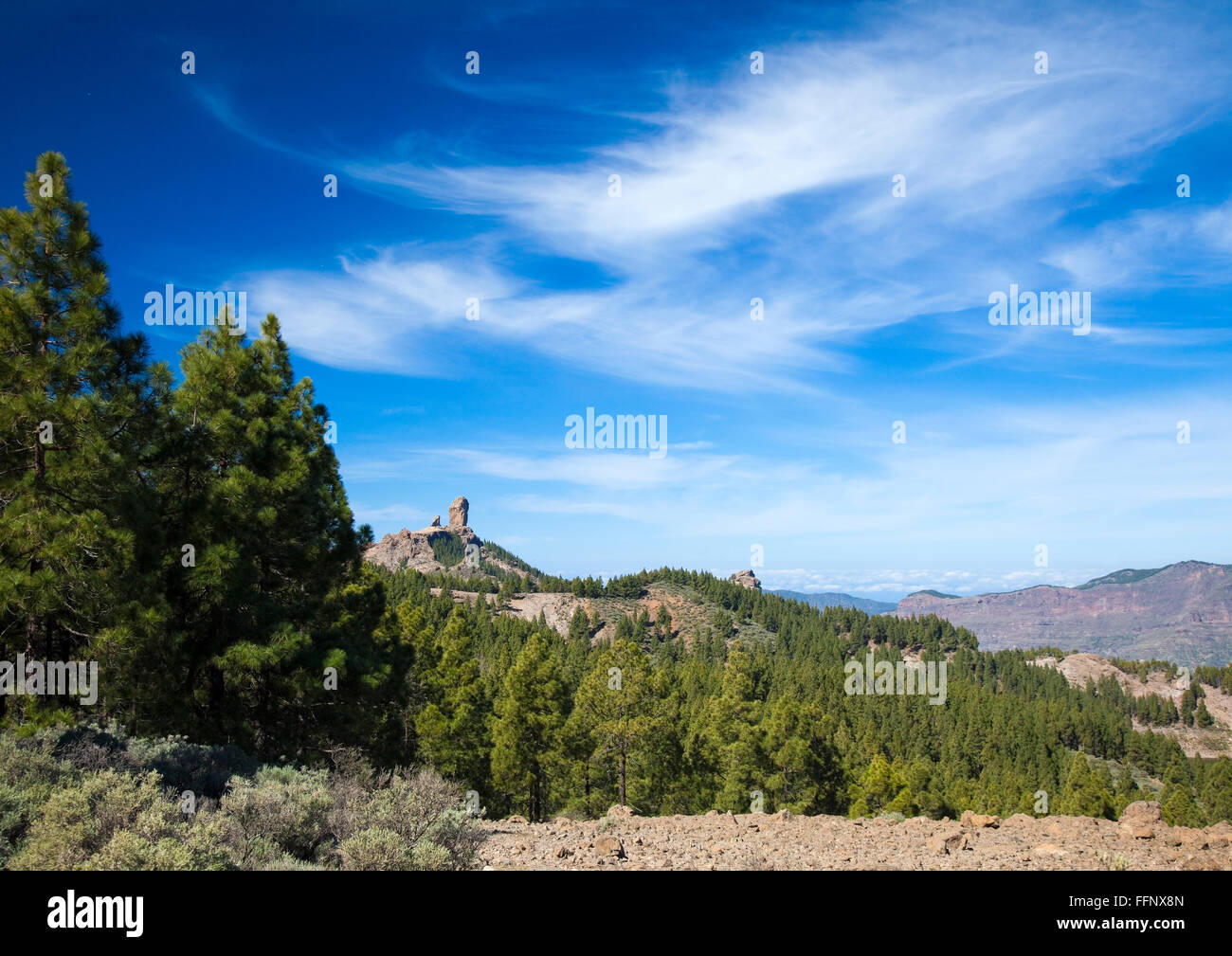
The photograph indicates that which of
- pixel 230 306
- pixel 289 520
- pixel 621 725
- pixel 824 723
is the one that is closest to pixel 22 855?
pixel 289 520

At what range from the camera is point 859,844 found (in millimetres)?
11164

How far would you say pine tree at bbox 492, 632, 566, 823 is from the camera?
96.7 feet

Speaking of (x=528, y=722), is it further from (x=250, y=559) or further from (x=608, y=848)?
(x=608, y=848)

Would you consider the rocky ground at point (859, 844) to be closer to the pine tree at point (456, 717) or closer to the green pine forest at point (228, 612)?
the green pine forest at point (228, 612)

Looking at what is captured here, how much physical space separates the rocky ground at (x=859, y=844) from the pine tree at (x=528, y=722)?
15.9m

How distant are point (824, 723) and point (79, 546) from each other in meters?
45.2

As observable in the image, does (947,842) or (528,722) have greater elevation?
(947,842)

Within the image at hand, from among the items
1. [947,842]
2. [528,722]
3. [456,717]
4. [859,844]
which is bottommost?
[528,722]

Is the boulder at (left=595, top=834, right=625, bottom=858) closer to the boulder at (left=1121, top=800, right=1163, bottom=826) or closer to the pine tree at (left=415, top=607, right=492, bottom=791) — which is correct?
the boulder at (left=1121, top=800, right=1163, bottom=826)

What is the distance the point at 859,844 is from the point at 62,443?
15.4 meters

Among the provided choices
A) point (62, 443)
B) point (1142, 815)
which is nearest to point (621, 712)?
point (1142, 815)

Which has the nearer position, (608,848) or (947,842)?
(608,848)

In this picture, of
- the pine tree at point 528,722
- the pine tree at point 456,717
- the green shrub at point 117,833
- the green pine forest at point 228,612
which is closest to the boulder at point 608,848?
the green pine forest at point 228,612
